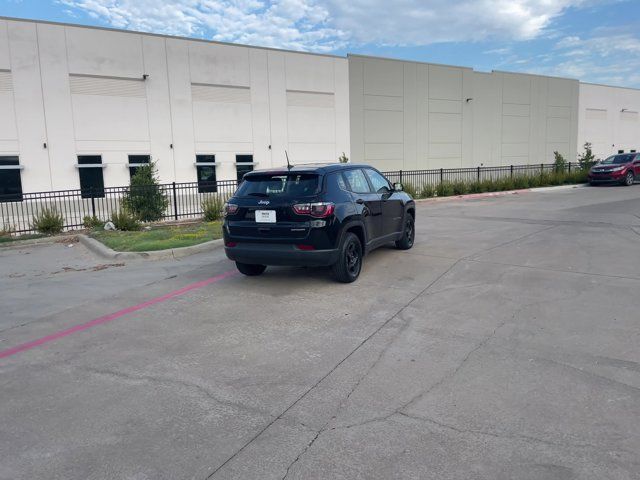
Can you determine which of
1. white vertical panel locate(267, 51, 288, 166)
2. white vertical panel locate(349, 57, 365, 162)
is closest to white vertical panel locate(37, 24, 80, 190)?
white vertical panel locate(267, 51, 288, 166)

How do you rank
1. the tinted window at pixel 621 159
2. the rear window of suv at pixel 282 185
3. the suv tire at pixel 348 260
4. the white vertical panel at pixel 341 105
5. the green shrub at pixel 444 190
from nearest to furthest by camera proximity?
the rear window of suv at pixel 282 185 → the suv tire at pixel 348 260 → the green shrub at pixel 444 190 → the tinted window at pixel 621 159 → the white vertical panel at pixel 341 105

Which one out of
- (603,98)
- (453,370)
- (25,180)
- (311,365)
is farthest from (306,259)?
(603,98)

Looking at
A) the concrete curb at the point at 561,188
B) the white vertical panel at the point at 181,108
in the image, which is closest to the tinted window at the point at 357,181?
the white vertical panel at the point at 181,108

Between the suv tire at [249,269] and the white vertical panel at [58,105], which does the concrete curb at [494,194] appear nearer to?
the suv tire at [249,269]

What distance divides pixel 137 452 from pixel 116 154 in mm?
23065

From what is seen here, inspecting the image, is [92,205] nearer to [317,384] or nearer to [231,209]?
[231,209]

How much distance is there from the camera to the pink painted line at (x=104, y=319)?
5391mm

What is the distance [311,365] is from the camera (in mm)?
4727

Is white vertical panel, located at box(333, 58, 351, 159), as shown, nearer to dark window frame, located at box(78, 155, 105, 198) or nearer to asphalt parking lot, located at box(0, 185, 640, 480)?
dark window frame, located at box(78, 155, 105, 198)

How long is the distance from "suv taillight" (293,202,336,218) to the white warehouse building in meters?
19.5

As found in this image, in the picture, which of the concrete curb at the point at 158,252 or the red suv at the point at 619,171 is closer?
the concrete curb at the point at 158,252

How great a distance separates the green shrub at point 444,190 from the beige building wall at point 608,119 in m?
25.6

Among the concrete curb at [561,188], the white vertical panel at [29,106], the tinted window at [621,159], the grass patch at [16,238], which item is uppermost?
the white vertical panel at [29,106]

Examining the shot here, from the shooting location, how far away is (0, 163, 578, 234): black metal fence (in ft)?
52.5
